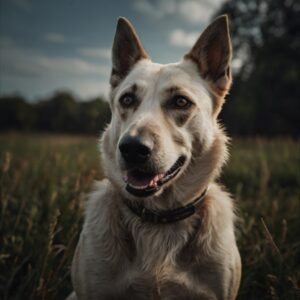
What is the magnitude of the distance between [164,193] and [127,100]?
85cm

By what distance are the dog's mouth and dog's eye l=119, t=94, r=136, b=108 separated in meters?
0.68

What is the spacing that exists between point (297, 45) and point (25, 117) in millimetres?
46437

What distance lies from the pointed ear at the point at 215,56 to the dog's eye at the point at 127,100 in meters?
0.75

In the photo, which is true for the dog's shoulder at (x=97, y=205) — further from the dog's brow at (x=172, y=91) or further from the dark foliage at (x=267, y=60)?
the dark foliage at (x=267, y=60)

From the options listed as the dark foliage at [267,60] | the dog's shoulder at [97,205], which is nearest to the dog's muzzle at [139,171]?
the dog's shoulder at [97,205]

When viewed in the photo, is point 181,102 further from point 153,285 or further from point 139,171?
point 153,285

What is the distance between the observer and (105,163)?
2920 mm

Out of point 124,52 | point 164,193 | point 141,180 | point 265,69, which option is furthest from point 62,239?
point 265,69

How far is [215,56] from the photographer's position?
10.4 ft

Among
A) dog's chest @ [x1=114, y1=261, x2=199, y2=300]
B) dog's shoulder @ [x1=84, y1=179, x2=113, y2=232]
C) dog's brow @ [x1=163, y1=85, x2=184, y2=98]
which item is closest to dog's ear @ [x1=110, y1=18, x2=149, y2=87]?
dog's brow @ [x1=163, y1=85, x2=184, y2=98]

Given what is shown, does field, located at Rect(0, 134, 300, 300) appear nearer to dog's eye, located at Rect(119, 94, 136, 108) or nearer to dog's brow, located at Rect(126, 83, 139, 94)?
dog's eye, located at Rect(119, 94, 136, 108)

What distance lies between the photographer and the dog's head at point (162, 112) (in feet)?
7.81

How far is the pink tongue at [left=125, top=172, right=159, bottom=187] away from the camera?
2420mm

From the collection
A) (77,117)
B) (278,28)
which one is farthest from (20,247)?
(77,117)
